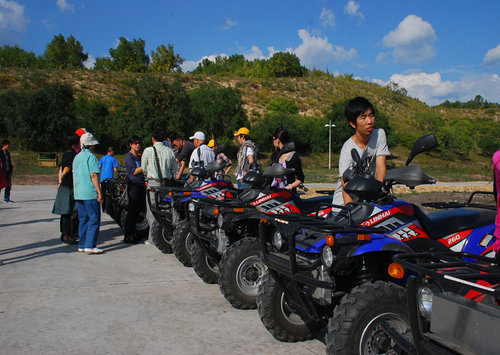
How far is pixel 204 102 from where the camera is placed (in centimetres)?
5569

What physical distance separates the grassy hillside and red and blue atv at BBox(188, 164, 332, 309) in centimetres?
5735

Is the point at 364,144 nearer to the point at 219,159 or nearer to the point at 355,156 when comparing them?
the point at 355,156

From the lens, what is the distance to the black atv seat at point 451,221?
3.57 m

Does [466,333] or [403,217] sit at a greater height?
[403,217]

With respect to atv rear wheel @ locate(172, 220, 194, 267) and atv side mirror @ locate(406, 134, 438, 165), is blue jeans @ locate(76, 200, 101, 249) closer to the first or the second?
atv rear wheel @ locate(172, 220, 194, 267)

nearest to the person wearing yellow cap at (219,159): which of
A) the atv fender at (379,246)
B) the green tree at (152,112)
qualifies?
the atv fender at (379,246)

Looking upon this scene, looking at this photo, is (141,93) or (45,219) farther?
(141,93)

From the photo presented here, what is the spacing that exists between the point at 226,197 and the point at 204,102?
50673 mm

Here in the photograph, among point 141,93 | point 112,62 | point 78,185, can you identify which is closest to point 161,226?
point 78,185

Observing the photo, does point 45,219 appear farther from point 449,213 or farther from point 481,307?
point 481,307

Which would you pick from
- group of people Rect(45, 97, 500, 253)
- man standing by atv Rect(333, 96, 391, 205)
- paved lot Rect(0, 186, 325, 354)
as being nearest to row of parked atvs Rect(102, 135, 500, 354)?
man standing by atv Rect(333, 96, 391, 205)

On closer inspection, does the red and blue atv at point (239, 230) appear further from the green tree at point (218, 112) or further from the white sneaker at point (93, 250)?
the green tree at point (218, 112)

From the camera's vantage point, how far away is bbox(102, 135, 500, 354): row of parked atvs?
2281 millimetres

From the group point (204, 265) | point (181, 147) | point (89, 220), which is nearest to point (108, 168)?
point (181, 147)
